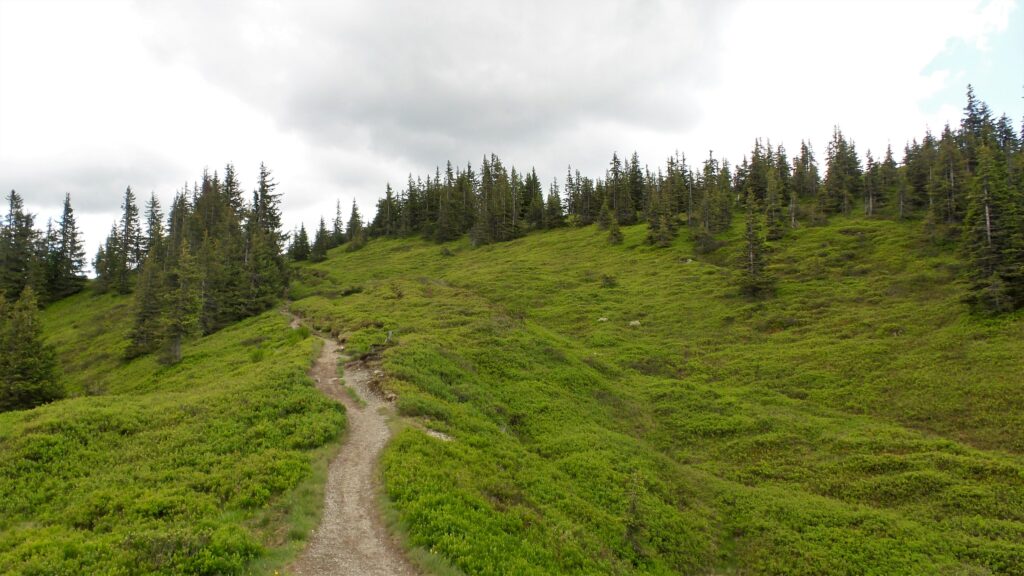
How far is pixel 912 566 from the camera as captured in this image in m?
16.8

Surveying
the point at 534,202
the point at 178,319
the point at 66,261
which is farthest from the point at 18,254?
the point at 534,202

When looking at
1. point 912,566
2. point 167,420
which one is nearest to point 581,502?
point 912,566

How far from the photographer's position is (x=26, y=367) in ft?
107

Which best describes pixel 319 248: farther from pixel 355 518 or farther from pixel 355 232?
pixel 355 518

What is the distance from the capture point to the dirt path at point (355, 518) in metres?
11.1

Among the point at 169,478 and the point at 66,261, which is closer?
the point at 169,478

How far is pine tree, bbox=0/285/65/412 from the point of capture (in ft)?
104

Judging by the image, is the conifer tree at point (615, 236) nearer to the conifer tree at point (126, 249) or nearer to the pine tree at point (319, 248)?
the pine tree at point (319, 248)

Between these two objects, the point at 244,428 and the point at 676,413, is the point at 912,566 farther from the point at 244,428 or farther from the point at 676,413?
the point at 244,428

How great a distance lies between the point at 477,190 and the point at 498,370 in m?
109

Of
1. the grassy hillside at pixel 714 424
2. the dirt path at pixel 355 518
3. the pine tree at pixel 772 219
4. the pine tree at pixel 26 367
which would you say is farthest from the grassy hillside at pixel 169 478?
the pine tree at pixel 772 219

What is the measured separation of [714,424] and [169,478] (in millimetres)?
29296

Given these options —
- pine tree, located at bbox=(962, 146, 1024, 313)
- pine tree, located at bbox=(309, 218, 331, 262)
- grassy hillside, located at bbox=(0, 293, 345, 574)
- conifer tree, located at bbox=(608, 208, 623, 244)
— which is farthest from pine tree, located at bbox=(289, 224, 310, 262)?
pine tree, located at bbox=(962, 146, 1024, 313)

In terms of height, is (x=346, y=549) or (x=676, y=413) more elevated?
(x=346, y=549)
